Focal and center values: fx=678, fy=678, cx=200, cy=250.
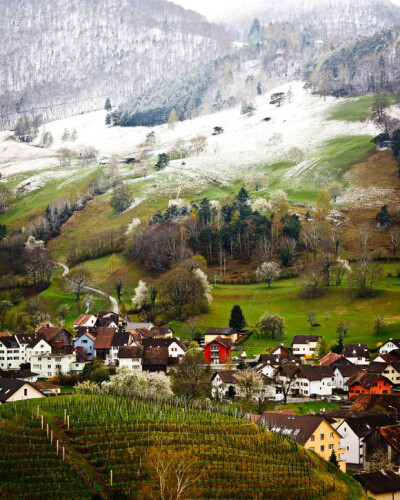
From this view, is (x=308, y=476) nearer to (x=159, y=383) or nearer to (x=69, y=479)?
(x=69, y=479)

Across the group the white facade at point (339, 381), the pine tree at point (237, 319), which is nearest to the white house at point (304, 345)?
the white facade at point (339, 381)

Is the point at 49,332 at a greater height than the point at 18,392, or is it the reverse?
the point at 18,392

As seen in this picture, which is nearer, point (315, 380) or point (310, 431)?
point (310, 431)

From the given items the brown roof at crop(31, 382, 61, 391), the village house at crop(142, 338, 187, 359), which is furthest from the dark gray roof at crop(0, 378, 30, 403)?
the village house at crop(142, 338, 187, 359)

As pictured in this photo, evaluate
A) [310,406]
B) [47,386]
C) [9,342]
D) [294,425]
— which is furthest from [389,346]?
[9,342]

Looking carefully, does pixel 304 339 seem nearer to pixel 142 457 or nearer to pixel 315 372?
pixel 315 372

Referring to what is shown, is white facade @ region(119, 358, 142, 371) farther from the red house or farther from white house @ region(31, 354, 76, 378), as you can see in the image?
the red house

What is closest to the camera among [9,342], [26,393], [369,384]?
[26,393]

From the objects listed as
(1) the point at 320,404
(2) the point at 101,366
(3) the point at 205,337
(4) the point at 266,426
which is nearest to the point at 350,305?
(3) the point at 205,337

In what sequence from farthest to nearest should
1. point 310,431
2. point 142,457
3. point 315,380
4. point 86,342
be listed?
point 86,342 < point 315,380 < point 310,431 < point 142,457
